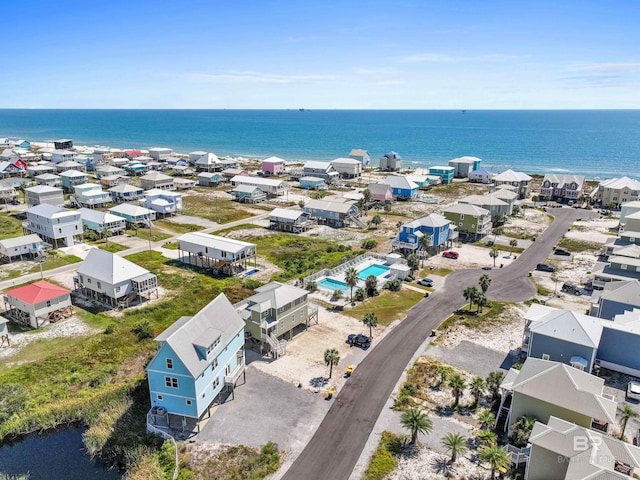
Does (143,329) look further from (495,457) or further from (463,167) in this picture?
(463,167)

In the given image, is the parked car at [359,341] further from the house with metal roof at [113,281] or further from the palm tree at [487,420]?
the house with metal roof at [113,281]

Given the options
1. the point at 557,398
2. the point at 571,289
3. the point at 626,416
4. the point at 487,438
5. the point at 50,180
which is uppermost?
the point at 50,180

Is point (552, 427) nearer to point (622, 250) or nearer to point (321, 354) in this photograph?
point (321, 354)

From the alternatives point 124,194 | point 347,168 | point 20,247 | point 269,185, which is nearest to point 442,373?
point 20,247

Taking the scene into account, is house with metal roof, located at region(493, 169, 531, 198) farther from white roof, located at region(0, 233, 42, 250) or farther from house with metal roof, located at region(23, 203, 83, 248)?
white roof, located at region(0, 233, 42, 250)

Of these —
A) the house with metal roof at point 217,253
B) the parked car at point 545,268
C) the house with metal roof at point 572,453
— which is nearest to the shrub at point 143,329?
the house with metal roof at point 217,253

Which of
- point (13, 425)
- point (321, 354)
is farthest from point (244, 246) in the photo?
point (13, 425)

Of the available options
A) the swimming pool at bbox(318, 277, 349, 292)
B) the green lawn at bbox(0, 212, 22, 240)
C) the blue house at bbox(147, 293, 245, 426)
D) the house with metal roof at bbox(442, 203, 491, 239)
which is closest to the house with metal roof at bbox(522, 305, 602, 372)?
the swimming pool at bbox(318, 277, 349, 292)

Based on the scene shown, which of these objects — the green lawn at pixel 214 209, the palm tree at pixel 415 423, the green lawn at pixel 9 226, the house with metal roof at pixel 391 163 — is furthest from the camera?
the house with metal roof at pixel 391 163
